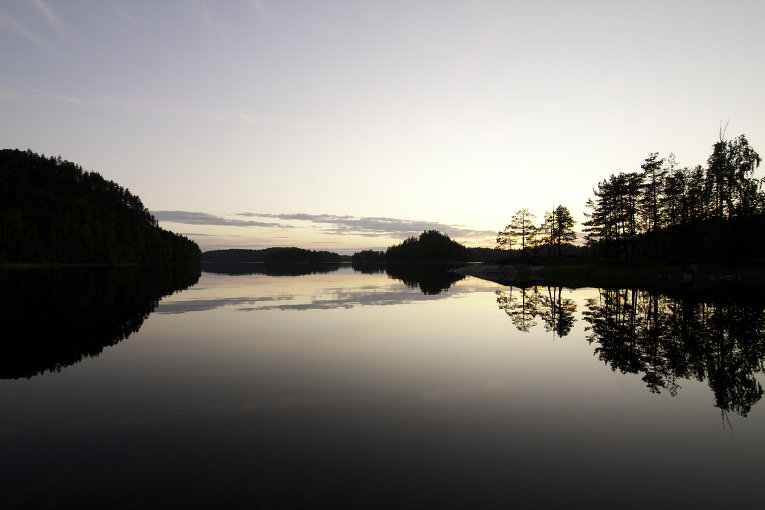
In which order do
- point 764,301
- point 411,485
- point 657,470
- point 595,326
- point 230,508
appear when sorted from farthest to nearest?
1. point 764,301
2. point 595,326
3. point 657,470
4. point 411,485
5. point 230,508

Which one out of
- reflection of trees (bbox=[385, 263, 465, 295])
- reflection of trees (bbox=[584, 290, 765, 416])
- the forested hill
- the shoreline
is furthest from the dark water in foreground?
→ the forested hill

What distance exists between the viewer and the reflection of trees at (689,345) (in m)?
12.5

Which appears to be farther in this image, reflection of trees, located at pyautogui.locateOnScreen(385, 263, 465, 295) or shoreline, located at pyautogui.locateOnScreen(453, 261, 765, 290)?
shoreline, located at pyautogui.locateOnScreen(453, 261, 765, 290)

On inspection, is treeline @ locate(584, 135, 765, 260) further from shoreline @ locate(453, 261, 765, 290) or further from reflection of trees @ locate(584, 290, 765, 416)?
reflection of trees @ locate(584, 290, 765, 416)

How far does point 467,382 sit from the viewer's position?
1257 cm

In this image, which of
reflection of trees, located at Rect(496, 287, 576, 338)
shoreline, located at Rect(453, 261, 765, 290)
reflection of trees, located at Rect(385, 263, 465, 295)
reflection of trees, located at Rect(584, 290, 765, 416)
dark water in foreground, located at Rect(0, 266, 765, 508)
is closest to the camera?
dark water in foreground, located at Rect(0, 266, 765, 508)

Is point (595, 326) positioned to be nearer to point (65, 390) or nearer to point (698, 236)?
point (65, 390)

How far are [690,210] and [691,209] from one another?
48cm

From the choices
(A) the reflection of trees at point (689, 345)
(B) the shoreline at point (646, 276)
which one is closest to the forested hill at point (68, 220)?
(B) the shoreline at point (646, 276)

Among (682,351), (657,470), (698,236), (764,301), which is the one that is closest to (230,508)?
(657,470)

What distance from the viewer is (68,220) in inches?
4210

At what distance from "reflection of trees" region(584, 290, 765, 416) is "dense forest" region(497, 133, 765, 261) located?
36.4m

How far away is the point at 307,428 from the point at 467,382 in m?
5.64

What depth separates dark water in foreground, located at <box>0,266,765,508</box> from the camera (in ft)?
21.6
